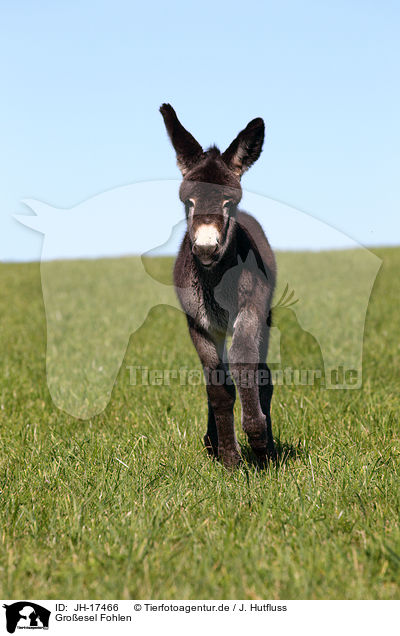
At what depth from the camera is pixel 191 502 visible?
4.03 metres

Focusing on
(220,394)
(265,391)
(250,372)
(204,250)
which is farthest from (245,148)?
(265,391)

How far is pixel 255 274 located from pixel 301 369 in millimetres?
4283

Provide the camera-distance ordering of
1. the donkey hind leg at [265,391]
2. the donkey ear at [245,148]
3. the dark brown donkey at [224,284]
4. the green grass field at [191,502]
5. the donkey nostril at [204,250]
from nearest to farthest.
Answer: the green grass field at [191,502], the donkey nostril at [204,250], the dark brown donkey at [224,284], the donkey ear at [245,148], the donkey hind leg at [265,391]

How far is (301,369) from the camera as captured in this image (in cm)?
878

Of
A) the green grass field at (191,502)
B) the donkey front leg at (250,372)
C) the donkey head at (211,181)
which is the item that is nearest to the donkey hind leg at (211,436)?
the green grass field at (191,502)

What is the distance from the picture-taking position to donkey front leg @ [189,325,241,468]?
4629 millimetres

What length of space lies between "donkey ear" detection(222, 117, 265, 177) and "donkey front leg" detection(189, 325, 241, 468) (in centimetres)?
134

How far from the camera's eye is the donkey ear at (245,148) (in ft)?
14.5

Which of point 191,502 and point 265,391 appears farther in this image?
point 265,391

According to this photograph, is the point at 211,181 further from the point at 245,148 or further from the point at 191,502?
the point at 191,502

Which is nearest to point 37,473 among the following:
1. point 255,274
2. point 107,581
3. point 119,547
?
point 119,547

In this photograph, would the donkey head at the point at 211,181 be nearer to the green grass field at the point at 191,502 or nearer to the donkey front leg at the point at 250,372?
the donkey front leg at the point at 250,372
